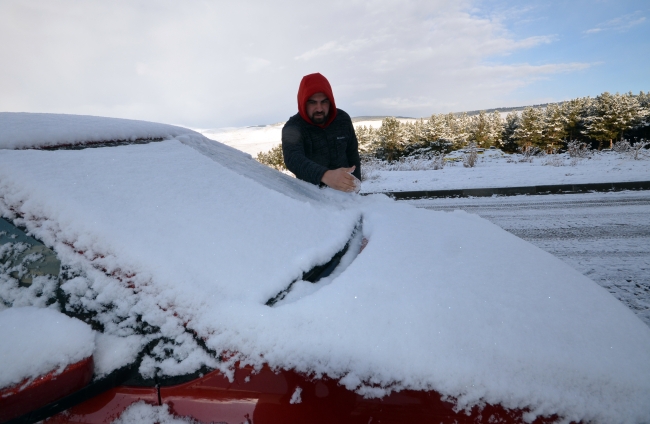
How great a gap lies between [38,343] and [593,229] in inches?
183

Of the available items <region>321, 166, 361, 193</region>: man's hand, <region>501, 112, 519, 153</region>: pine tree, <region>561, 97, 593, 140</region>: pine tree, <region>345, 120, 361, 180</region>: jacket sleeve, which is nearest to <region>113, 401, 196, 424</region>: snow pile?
<region>321, 166, 361, 193</region>: man's hand

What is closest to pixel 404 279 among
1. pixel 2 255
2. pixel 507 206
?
pixel 2 255

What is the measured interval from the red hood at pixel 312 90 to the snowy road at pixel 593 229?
237 cm

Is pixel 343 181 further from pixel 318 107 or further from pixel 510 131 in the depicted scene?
pixel 510 131

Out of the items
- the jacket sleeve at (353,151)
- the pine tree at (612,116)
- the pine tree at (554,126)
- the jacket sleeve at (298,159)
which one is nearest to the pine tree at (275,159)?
the jacket sleeve at (353,151)

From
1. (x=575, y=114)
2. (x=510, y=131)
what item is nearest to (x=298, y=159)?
(x=575, y=114)

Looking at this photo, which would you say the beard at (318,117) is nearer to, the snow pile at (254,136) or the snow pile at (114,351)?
the snow pile at (114,351)

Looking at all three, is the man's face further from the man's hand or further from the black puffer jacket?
the man's hand

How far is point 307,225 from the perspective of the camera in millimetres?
1231

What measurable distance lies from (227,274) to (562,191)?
6578 mm

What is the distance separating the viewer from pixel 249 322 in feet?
2.66

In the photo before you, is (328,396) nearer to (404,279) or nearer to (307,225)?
(404,279)

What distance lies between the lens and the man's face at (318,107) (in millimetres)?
3064

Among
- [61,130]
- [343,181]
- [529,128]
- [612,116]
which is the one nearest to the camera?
[61,130]
